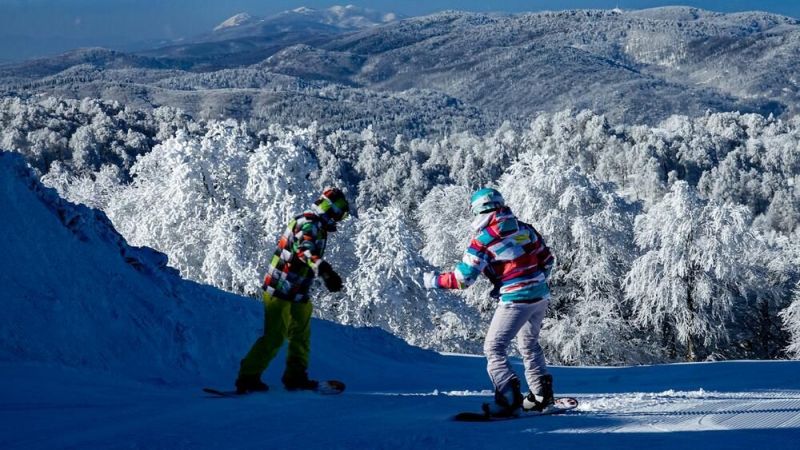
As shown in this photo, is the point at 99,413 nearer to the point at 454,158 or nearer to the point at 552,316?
the point at 552,316

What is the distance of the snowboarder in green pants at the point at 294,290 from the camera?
657cm

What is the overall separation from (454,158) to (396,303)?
262 feet

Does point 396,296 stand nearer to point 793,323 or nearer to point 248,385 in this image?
point 793,323

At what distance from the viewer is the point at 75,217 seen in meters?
9.54

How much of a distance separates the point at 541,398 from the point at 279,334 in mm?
2388

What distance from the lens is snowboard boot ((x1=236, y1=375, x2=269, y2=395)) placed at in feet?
23.1

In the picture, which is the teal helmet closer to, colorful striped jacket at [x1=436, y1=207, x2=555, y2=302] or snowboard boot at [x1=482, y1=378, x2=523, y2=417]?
colorful striped jacket at [x1=436, y1=207, x2=555, y2=302]

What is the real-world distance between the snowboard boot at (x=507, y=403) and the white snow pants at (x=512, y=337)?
39 millimetres

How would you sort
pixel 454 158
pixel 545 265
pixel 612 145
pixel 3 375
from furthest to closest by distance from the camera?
1. pixel 612 145
2. pixel 454 158
3. pixel 3 375
4. pixel 545 265

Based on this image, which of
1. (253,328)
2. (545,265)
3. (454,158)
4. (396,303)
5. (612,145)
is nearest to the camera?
(545,265)

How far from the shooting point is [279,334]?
273 inches

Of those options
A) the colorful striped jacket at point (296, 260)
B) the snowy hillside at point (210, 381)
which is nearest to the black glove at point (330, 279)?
the colorful striped jacket at point (296, 260)

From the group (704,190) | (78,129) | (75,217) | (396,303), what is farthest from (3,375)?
(704,190)

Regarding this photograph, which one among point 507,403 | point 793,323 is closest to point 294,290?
point 507,403
